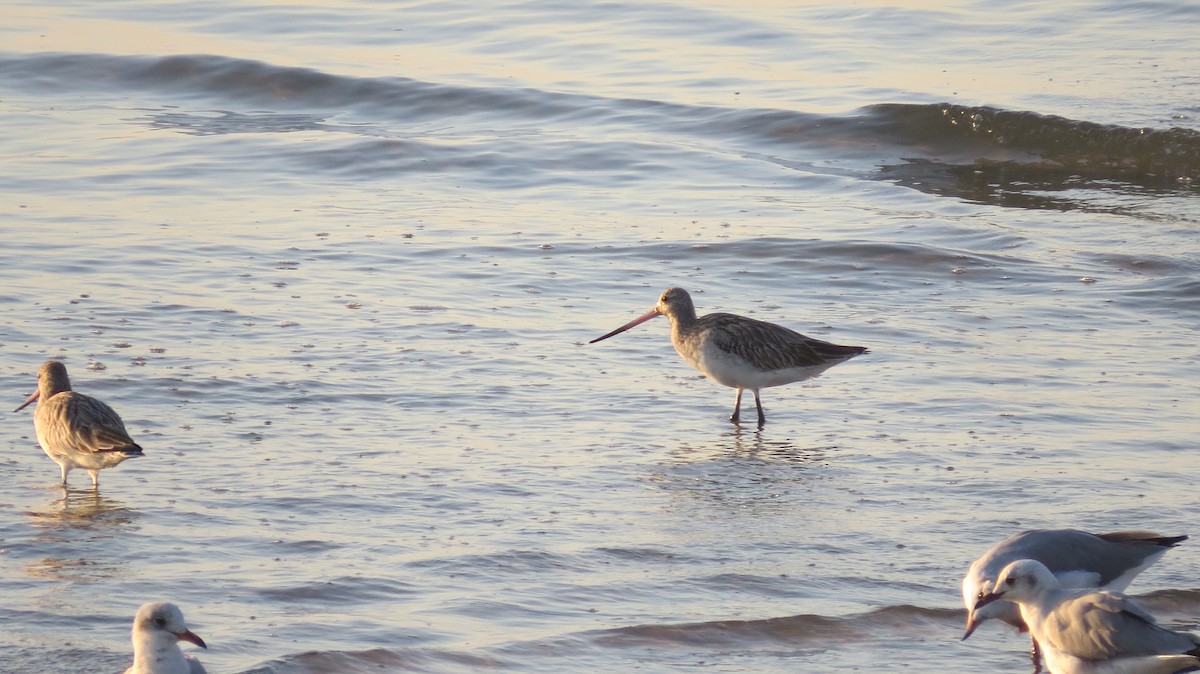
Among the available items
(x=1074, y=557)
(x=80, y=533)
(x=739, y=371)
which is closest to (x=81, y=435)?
(x=80, y=533)

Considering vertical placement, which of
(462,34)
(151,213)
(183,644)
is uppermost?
(462,34)

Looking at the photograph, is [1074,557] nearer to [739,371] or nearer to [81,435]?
[739,371]

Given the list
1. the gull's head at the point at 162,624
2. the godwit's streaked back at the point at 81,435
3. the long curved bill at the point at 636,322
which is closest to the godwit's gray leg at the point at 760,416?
the long curved bill at the point at 636,322

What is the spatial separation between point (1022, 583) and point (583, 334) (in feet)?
17.0

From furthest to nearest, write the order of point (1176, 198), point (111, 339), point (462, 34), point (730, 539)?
point (462, 34), point (1176, 198), point (111, 339), point (730, 539)

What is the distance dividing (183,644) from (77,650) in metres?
0.42

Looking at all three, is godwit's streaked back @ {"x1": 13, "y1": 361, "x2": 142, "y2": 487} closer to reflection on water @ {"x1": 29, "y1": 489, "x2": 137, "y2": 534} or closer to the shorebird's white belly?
reflection on water @ {"x1": 29, "y1": 489, "x2": 137, "y2": 534}

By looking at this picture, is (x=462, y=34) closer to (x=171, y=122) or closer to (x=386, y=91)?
(x=386, y=91)

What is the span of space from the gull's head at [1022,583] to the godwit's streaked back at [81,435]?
3.89 m

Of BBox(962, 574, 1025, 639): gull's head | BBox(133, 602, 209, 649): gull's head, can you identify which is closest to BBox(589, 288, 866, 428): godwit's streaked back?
BBox(962, 574, 1025, 639): gull's head

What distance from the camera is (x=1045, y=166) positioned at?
16.7 m

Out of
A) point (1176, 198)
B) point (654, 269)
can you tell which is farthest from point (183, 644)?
point (1176, 198)

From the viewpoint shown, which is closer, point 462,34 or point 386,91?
point 386,91

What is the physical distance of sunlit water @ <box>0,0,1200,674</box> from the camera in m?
6.42
